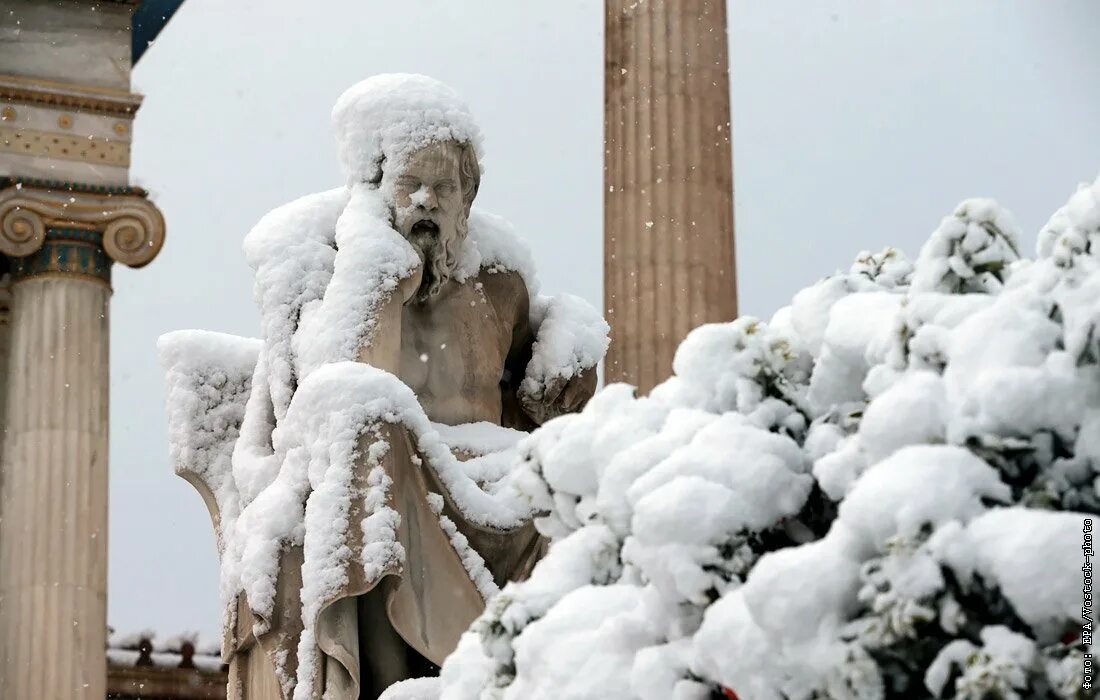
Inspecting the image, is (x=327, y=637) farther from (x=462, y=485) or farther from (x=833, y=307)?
(x=833, y=307)

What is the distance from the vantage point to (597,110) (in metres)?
21.0

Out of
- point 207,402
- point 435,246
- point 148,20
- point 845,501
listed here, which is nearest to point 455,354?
point 435,246

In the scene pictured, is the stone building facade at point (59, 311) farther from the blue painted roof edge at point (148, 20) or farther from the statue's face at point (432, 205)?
the statue's face at point (432, 205)

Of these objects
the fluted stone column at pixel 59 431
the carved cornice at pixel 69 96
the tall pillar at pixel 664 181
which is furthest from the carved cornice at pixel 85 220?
the tall pillar at pixel 664 181

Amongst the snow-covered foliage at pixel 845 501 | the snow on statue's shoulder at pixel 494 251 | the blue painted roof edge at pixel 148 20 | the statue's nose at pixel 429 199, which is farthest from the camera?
the blue painted roof edge at pixel 148 20

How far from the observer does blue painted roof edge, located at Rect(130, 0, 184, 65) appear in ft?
40.2

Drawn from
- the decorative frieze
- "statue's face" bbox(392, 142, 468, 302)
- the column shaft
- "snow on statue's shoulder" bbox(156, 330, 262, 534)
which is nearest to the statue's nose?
"statue's face" bbox(392, 142, 468, 302)

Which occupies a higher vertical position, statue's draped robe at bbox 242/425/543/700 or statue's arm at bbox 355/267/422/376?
statue's arm at bbox 355/267/422/376

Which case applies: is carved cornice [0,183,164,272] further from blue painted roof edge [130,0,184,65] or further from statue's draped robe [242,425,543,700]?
statue's draped robe [242,425,543,700]

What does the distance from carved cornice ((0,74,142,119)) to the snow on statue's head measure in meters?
6.72

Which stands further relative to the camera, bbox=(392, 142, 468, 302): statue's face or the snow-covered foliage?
bbox=(392, 142, 468, 302): statue's face

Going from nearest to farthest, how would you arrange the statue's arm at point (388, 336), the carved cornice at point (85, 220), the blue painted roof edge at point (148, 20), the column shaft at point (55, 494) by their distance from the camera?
1. the statue's arm at point (388, 336)
2. the column shaft at point (55, 494)
3. the carved cornice at point (85, 220)
4. the blue painted roof edge at point (148, 20)

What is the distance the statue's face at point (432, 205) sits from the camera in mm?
4887

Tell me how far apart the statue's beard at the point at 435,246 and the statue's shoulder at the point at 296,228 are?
0.22m
